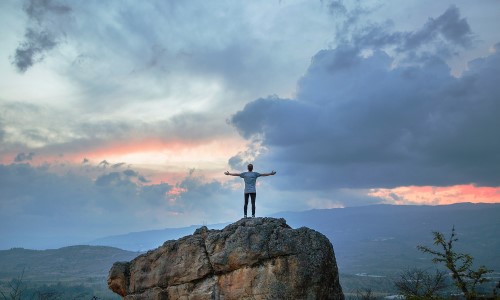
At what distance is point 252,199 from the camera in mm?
30719

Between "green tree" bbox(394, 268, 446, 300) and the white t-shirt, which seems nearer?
the white t-shirt

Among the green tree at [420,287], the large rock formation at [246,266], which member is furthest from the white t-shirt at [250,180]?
the green tree at [420,287]

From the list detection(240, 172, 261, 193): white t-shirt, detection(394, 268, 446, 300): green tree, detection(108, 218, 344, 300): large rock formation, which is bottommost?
detection(394, 268, 446, 300): green tree

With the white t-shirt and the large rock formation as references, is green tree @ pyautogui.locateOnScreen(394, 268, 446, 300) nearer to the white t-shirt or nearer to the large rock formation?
the large rock formation

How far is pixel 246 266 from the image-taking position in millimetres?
26297

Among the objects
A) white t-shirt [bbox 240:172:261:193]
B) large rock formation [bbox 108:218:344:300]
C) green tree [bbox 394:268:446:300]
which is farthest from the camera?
green tree [bbox 394:268:446:300]

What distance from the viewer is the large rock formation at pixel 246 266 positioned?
83.1 ft

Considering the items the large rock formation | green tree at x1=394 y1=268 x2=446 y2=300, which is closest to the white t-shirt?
the large rock formation

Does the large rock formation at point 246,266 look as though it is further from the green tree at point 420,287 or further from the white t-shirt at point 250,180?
the green tree at point 420,287

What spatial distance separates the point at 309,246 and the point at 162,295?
10.1 metres

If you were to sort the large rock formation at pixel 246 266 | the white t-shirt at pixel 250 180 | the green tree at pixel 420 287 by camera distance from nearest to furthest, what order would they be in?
1. the large rock formation at pixel 246 266
2. the white t-shirt at pixel 250 180
3. the green tree at pixel 420 287

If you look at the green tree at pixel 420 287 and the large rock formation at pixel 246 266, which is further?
the green tree at pixel 420 287

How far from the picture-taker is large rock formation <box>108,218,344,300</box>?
998 inches

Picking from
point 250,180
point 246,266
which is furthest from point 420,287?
point 246,266
